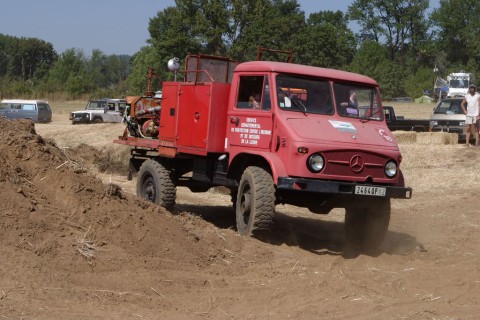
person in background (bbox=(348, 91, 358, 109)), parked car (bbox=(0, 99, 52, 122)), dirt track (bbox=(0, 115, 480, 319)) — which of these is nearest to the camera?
dirt track (bbox=(0, 115, 480, 319))

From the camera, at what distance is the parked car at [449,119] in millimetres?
26156

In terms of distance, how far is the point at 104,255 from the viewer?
8398 mm

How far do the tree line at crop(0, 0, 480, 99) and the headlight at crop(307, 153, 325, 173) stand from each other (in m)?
52.9

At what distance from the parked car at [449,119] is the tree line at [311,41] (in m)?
37.2

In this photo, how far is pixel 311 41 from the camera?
75.8 m

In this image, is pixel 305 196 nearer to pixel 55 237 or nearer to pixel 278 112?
pixel 278 112

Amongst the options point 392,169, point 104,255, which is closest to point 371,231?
point 392,169

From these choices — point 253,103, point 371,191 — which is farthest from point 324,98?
point 371,191

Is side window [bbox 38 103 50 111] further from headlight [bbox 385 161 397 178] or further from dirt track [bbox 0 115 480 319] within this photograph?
headlight [bbox 385 161 397 178]

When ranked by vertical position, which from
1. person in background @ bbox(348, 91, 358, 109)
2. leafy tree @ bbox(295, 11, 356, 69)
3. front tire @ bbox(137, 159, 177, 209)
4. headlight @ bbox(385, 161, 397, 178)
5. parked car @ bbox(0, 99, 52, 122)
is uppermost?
leafy tree @ bbox(295, 11, 356, 69)

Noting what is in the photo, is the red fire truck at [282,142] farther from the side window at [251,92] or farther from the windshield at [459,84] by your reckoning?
the windshield at [459,84]

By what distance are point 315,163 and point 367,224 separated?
1.85 metres

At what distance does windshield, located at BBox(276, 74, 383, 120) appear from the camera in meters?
10.9

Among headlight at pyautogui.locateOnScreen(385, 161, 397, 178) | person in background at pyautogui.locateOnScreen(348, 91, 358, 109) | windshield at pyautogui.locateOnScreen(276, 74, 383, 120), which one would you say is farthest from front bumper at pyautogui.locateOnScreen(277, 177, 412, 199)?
person in background at pyautogui.locateOnScreen(348, 91, 358, 109)
